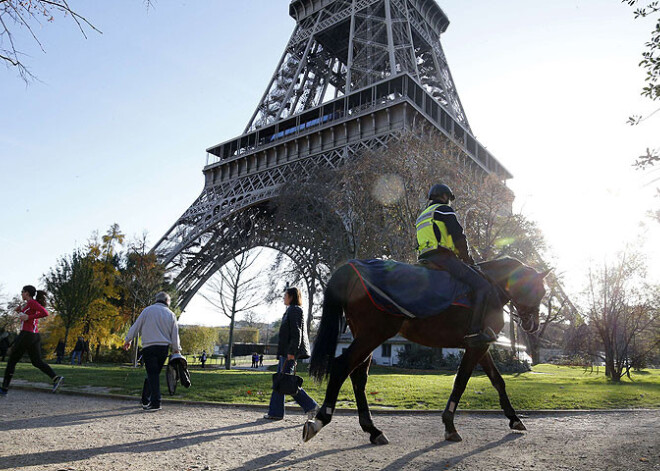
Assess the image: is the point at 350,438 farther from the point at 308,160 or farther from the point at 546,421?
the point at 308,160

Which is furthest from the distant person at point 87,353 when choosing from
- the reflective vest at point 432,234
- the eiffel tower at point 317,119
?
the reflective vest at point 432,234

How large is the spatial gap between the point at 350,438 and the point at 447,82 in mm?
42352

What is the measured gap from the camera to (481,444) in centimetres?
475

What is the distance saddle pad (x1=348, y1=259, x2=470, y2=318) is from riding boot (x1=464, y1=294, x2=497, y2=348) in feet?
0.42

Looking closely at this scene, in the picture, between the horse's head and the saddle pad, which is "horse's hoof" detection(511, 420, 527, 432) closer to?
Answer: the horse's head

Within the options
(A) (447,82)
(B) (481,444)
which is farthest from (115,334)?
(A) (447,82)

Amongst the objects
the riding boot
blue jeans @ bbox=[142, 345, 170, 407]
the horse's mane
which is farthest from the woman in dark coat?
the horse's mane

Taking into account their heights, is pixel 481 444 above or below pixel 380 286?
below

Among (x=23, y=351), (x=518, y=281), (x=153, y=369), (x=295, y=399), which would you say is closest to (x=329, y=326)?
(x=295, y=399)

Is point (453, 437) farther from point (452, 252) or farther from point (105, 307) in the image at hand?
point (105, 307)

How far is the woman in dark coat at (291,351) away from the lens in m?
6.06

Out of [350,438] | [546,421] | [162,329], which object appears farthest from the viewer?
[162,329]

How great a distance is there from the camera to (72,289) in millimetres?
26281

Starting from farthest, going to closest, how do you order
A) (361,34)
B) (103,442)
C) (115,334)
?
(361,34), (115,334), (103,442)
